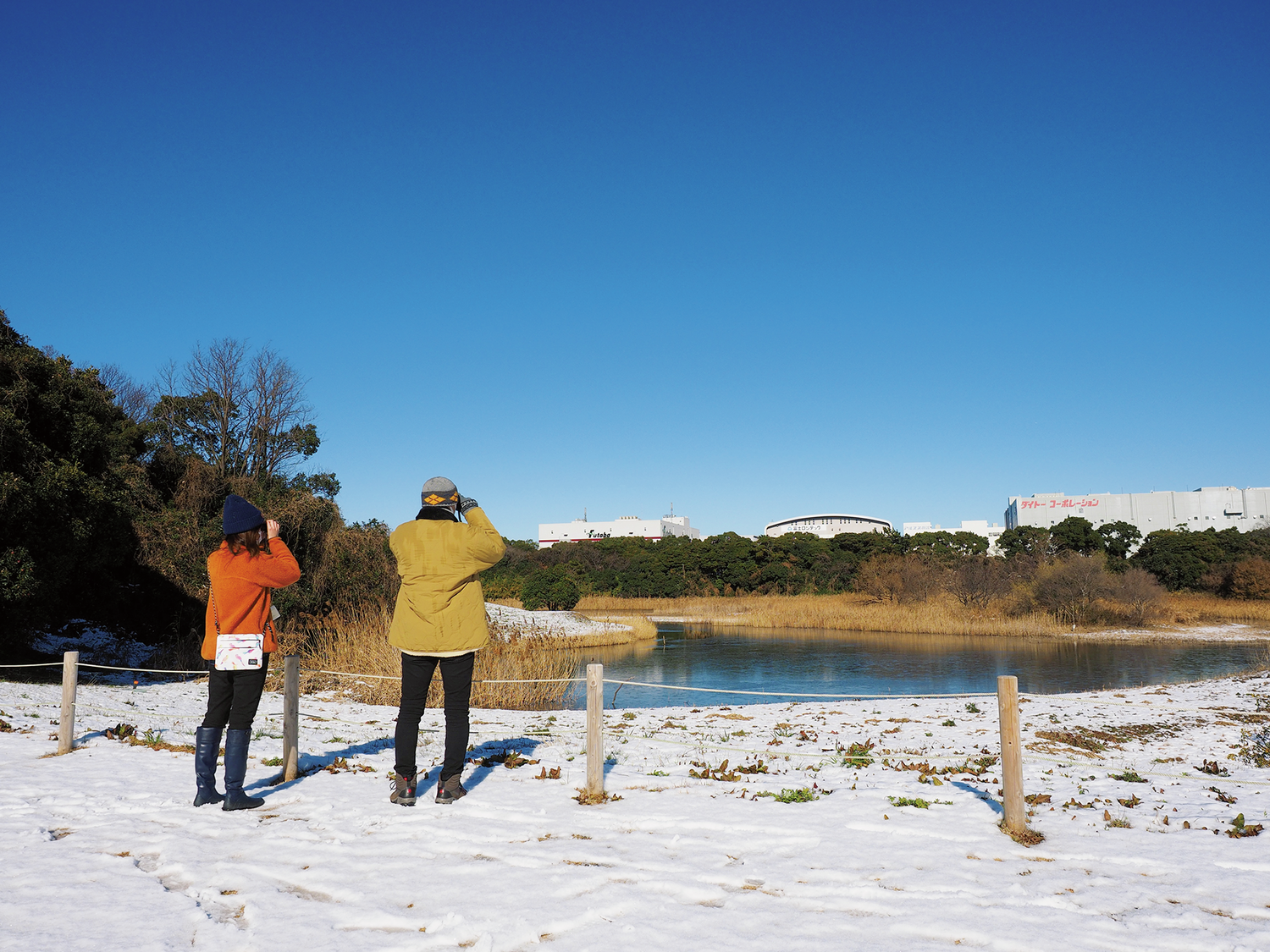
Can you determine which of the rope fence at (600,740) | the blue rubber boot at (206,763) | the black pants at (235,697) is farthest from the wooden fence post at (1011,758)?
the blue rubber boot at (206,763)

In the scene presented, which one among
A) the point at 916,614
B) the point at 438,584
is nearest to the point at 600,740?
the point at 438,584

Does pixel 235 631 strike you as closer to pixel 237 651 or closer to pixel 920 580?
pixel 237 651

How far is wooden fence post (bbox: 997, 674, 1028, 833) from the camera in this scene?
14.3 feet

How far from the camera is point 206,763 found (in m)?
4.75

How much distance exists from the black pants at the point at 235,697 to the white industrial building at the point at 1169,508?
81900mm

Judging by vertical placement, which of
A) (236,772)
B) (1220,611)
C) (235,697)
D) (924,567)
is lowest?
(1220,611)

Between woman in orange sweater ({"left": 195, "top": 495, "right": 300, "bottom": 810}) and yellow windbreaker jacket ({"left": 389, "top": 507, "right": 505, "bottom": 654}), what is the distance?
64cm

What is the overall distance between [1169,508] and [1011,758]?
295ft

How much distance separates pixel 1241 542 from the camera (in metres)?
38.4

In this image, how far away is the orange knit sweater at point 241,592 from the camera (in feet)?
15.3

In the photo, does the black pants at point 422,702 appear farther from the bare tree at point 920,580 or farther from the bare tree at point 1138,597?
the bare tree at point 920,580

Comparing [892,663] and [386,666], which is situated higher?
[386,666]

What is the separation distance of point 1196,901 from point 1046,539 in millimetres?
45943

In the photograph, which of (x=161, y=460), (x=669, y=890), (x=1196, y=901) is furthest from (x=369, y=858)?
(x=161, y=460)
